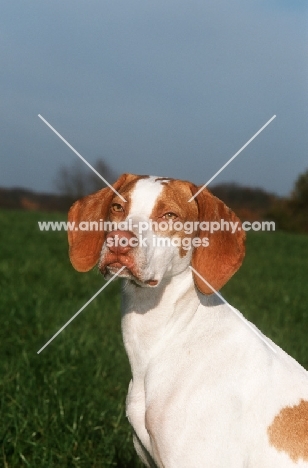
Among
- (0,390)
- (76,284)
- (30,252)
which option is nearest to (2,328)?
(0,390)

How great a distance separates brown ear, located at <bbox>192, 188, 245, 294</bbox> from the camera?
4020mm

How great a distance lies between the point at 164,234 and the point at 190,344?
2.05ft

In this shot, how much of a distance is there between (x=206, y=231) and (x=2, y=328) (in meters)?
4.97

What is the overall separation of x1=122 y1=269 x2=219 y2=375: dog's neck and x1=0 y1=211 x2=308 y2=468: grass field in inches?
62.9

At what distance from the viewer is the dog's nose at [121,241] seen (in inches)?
147

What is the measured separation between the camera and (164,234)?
397 cm

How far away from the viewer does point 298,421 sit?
3734 millimetres

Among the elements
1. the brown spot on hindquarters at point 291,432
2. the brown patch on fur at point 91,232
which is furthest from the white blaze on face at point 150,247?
the brown spot on hindquarters at point 291,432

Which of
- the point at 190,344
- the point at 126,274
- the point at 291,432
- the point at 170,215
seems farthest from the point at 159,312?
the point at 291,432

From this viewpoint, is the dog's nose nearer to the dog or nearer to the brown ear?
the dog

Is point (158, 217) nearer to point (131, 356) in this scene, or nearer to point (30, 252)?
point (131, 356)

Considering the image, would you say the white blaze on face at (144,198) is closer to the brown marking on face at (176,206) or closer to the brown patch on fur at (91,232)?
the brown marking on face at (176,206)

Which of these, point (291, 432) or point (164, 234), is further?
point (164, 234)

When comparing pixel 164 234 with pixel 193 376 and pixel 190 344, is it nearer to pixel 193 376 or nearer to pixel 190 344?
pixel 190 344
